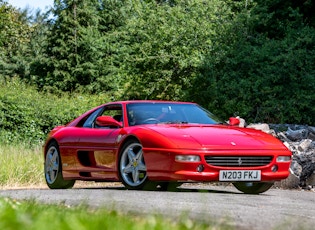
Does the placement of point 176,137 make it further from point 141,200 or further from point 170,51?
point 170,51

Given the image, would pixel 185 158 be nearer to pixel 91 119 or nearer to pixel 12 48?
pixel 91 119

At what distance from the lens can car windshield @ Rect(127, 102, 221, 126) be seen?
1165 cm

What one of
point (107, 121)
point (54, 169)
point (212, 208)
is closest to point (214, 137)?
point (107, 121)

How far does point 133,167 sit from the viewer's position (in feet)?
35.9

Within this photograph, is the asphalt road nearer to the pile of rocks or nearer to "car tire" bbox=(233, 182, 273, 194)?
"car tire" bbox=(233, 182, 273, 194)

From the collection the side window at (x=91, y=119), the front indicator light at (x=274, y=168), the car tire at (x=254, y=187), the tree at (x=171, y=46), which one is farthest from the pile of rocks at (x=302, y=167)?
the tree at (x=171, y=46)

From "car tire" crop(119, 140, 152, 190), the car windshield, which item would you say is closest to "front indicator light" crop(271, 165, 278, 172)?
the car windshield

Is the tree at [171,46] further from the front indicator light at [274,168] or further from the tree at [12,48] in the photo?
the tree at [12,48]

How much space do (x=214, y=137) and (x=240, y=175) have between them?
0.59 metres

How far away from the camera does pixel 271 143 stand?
11.1 m

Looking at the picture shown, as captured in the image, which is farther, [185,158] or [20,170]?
[20,170]

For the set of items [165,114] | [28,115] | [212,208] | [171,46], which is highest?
[171,46]

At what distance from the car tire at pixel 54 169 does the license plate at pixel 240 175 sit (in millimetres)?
3251

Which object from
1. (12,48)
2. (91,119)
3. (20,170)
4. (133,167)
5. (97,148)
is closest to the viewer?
(133,167)
